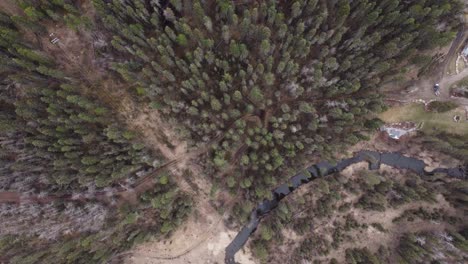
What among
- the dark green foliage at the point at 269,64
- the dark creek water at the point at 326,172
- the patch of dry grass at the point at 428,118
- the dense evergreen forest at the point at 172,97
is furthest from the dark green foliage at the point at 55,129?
the patch of dry grass at the point at 428,118

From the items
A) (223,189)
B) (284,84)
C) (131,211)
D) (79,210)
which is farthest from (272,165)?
(79,210)

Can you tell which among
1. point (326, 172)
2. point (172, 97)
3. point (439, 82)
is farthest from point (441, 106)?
point (172, 97)

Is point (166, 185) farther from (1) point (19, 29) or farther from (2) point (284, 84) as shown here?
(1) point (19, 29)

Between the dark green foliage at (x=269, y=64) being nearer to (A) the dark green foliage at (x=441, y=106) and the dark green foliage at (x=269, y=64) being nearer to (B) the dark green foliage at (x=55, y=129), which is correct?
(B) the dark green foliage at (x=55, y=129)

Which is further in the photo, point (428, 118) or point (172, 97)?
point (428, 118)

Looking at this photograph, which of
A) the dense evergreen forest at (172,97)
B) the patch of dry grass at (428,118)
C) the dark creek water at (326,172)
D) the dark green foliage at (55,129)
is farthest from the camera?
the dark creek water at (326,172)

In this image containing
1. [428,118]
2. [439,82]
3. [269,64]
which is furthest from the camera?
[428,118]

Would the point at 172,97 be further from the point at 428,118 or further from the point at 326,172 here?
the point at 428,118
